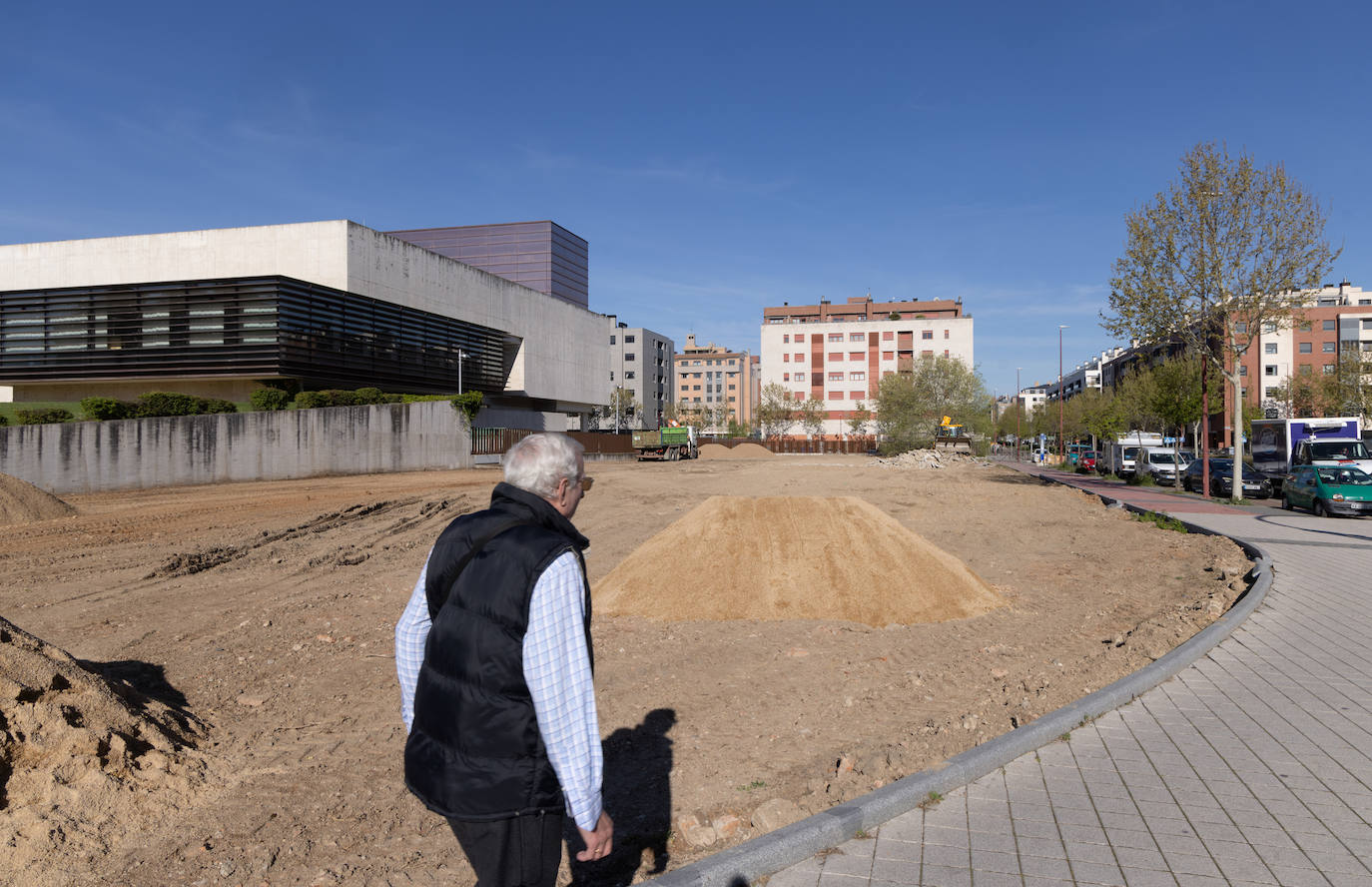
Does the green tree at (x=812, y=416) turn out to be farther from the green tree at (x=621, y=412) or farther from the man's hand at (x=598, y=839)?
the man's hand at (x=598, y=839)

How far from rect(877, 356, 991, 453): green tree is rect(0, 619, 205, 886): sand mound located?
182ft

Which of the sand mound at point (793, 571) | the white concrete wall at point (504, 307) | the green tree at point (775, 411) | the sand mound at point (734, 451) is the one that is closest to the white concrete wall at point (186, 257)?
the white concrete wall at point (504, 307)

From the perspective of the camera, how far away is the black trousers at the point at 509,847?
2143mm

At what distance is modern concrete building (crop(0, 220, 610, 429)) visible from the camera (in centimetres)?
3269

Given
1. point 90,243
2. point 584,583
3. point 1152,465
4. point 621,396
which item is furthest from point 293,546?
point 621,396

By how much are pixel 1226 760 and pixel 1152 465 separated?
33819 mm

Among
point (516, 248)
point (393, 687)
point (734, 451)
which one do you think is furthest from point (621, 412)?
point (393, 687)

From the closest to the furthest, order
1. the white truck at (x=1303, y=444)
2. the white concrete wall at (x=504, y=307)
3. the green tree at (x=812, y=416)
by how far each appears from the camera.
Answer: the white truck at (x=1303, y=444)
the white concrete wall at (x=504, y=307)
the green tree at (x=812, y=416)

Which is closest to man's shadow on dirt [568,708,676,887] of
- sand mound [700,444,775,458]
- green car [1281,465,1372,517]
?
green car [1281,465,1372,517]

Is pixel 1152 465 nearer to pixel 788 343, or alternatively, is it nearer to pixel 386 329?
pixel 386 329

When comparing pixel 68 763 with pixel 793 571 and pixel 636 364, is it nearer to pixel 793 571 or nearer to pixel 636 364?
pixel 793 571

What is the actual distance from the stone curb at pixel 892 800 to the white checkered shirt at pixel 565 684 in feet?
3.70

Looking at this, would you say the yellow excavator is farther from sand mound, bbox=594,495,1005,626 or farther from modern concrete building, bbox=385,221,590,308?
sand mound, bbox=594,495,1005,626

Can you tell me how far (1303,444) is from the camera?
83.2 feet
